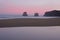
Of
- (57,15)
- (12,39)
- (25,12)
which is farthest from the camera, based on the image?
(57,15)

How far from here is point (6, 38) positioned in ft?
9.43

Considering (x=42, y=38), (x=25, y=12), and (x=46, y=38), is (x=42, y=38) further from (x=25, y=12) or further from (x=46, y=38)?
(x=25, y=12)

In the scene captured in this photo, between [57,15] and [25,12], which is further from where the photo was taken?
[57,15]

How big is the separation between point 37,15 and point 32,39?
4.10 metres

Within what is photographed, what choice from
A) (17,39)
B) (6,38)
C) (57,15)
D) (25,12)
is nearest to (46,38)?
(17,39)

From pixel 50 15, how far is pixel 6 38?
5647mm

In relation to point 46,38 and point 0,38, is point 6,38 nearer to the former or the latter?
point 0,38

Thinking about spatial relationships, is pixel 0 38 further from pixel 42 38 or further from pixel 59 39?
pixel 59 39

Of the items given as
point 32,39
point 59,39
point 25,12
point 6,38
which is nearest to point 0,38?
point 6,38

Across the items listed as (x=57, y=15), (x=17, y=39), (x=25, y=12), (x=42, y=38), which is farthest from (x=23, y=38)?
(x=57, y=15)

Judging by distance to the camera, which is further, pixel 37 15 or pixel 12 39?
pixel 37 15

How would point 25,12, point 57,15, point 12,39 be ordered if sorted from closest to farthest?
point 12,39, point 25,12, point 57,15

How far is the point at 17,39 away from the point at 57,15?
5264 millimetres

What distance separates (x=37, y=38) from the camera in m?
2.93
